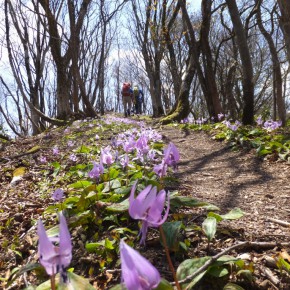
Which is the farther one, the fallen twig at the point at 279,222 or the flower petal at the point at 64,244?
the fallen twig at the point at 279,222

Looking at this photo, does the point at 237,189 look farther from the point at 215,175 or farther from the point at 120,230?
the point at 120,230

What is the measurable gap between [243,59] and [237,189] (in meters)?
3.76

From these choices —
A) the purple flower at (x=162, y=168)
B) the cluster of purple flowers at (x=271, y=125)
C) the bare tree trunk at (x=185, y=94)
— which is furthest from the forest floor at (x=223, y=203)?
the bare tree trunk at (x=185, y=94)

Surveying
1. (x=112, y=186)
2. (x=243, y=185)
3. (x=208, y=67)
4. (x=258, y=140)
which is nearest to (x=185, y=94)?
(x=208, y=67)

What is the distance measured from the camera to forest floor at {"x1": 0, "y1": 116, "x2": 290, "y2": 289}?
1.47m

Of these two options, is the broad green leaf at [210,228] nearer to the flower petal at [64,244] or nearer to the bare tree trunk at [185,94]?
the flower petal at [64,244]

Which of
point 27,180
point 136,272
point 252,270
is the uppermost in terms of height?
point 27,180

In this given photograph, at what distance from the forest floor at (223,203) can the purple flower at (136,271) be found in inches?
29.3

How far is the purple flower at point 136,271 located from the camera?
0.52m

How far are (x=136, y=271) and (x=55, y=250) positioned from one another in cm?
22

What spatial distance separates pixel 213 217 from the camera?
61.6 inches

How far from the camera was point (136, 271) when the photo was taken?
1.78 ft

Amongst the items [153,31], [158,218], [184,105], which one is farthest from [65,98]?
[158,218]

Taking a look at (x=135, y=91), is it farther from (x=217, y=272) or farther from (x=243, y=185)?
(x=217, y=272)
